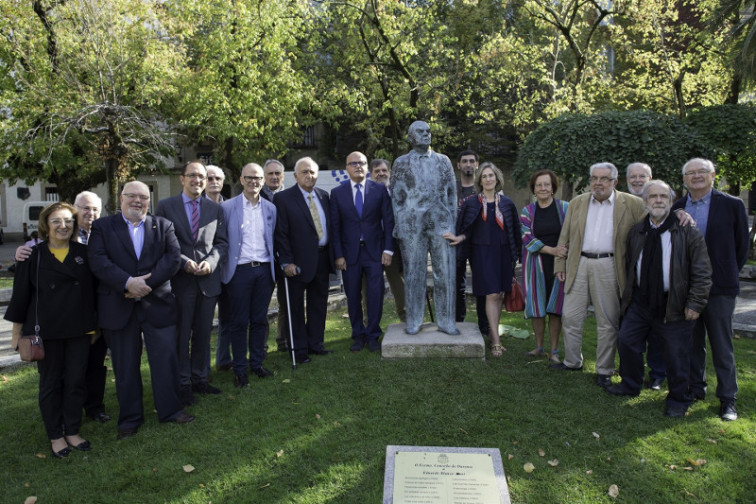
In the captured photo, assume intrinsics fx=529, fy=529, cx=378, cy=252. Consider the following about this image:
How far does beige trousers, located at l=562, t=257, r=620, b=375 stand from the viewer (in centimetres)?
489

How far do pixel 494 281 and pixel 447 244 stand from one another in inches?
25.7

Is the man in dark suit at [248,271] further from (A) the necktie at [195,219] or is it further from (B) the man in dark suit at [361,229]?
(B) the man in dark suit at [361,229]

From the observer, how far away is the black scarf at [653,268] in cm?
428

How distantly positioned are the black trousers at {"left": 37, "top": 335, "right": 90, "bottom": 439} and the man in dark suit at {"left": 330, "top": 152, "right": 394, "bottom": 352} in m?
2.72

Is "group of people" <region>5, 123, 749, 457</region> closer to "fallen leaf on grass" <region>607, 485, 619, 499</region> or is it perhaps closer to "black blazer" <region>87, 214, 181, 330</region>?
"black blazer" <region>87, 214, 181, 330</region>

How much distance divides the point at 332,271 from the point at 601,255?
111 inches

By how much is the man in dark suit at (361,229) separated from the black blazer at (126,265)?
2.07 metres

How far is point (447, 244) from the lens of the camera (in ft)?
19.0

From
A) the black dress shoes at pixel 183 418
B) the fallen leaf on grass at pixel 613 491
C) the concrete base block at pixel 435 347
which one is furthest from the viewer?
the concrete base block at pixel 435 347

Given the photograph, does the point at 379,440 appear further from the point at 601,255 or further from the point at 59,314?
the point at 601,255

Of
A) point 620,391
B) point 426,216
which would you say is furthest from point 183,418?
point 620,391

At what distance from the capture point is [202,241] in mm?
4738

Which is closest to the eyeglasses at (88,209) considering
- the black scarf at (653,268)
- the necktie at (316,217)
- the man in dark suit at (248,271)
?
the man in dark suit at (248,271)

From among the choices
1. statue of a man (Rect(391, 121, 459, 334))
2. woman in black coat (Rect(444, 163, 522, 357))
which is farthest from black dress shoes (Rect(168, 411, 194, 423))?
woman in black coat (Rect(444, 163, 522, 357))
